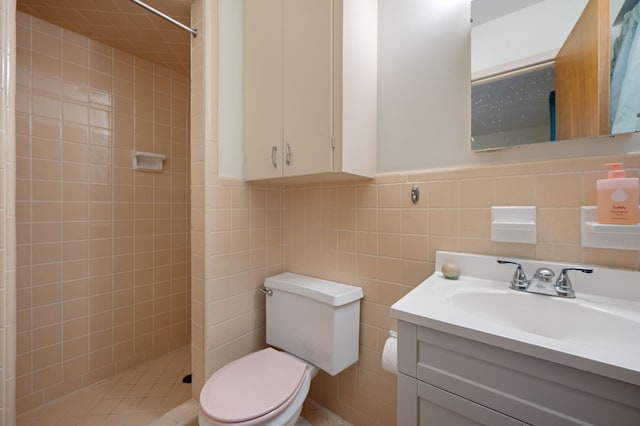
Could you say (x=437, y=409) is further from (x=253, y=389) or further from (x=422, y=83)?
→ (x=422, y=83)

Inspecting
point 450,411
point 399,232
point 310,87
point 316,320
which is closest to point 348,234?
point 399,232

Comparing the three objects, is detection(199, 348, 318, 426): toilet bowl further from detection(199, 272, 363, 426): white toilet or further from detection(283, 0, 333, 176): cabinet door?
detection(283, 0, 333, 176): cabinet door

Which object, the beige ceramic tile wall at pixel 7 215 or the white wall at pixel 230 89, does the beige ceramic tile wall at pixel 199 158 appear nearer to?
the white wall at pixel 230 89

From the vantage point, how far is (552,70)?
0.86 metres

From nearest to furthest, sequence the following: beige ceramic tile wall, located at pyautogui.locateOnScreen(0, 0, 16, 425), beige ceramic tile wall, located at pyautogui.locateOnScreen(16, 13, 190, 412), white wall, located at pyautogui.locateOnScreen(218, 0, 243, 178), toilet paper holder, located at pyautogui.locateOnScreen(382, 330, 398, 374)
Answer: beige ceramic tile wall, located at pyautogui.locateOnScreen(0, 0, 16, 425)
toilet paper holder, located at pyautogui.locateOnScreen(382, 330, 398, 374)
white wall, located at pyautogui.locateOnScreen(218, 0, 243, 178)
beige ceramic tile wall, located at pyautogui.locateOnScreen(16, 13, 190, 412)

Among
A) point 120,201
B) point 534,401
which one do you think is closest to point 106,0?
point 120,201

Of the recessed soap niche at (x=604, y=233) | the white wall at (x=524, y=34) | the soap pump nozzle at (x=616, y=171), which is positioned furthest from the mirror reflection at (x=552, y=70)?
the recessed soap niche at (x=604, y=233)

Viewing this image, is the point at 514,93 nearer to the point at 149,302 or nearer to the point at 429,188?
the point at 429,188

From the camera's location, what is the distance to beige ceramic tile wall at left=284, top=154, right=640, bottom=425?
83 cm

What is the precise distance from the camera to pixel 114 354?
1700 mm

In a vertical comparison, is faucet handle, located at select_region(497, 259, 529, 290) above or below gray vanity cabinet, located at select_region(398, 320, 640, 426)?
above

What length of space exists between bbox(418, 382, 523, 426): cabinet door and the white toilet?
0.52 m

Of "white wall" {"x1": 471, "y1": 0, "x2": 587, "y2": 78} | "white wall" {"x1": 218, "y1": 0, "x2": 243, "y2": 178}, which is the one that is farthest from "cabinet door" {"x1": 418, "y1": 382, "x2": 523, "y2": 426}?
"white wall" {"x1": 218, "y1": 0, "x2": 243, "y2": 178}

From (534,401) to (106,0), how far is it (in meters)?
2.20
